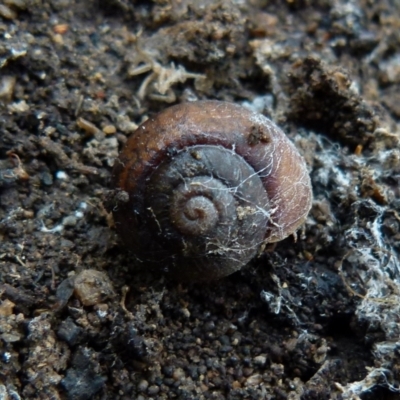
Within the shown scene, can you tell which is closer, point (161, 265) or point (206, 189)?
point (206, 189)

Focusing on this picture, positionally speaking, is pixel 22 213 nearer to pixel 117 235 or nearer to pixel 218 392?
pixel 117 235

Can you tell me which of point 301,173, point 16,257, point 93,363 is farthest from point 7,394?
point 301,173

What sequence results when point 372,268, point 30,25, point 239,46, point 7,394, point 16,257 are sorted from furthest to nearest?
point 239,46, point 30,25, point 372,268, point 16,257, point 7,394

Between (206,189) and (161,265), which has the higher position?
(206,189)

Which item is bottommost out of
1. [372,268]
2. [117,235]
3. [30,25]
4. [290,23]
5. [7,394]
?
[7,394]
